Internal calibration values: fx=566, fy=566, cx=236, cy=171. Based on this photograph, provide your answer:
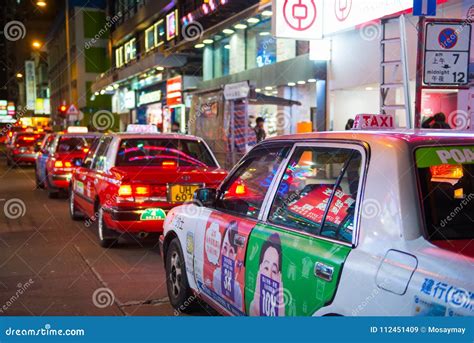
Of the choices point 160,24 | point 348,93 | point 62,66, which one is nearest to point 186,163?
point 348,93

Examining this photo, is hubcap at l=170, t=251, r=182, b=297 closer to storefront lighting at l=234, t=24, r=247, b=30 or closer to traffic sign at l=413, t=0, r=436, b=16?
traffic sign at l=413, t=0, r=436, b=16

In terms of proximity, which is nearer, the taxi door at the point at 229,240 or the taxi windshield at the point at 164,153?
the taxi door at the point at 229,240

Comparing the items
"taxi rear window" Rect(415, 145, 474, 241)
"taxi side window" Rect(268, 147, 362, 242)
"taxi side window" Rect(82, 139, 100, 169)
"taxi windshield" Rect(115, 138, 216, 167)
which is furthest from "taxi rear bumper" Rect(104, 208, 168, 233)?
"taxi rear window" Rect(415, 145, 474, 241)

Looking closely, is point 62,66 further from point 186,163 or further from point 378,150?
point 378,150

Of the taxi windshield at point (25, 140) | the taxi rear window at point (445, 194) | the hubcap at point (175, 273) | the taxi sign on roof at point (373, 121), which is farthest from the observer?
the taxi windshield at point (25, 140)

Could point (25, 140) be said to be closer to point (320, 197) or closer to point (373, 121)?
point (373, 121)

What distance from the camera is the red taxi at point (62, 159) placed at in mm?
13148

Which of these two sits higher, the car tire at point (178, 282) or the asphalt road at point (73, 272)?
the car tire at point (178, 282)

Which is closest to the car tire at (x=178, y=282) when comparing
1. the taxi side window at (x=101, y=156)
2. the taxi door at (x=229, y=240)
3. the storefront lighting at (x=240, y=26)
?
the taxi door at (x=229, y=240)

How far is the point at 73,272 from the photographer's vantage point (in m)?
6.55

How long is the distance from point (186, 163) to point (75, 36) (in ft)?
156

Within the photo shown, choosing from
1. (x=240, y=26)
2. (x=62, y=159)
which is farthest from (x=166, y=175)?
(x=240, y=26)

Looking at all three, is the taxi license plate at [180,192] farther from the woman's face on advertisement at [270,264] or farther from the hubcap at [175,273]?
the woman's face on advertisement at [270,264]

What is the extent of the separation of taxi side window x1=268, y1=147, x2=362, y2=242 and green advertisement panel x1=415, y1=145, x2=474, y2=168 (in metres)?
0.32
